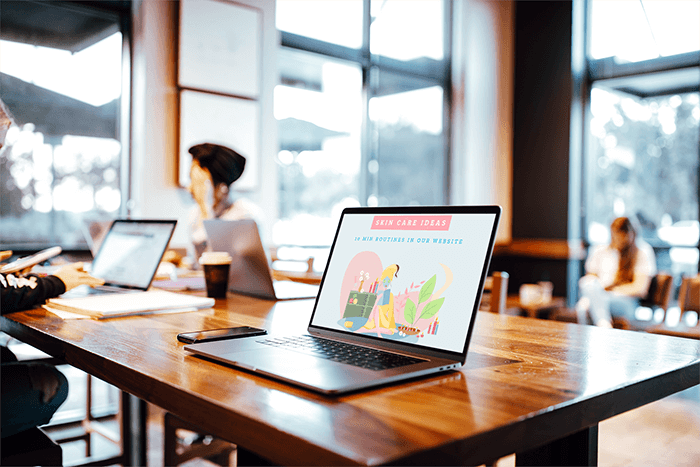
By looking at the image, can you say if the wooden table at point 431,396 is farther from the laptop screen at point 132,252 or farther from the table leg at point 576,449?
the laptop screen at point 132,252

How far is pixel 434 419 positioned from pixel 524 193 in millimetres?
5383

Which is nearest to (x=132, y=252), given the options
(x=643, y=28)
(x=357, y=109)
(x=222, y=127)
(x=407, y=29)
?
(x=222, y=127)

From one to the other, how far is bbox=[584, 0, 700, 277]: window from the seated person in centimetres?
482

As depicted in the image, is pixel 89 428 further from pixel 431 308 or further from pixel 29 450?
pixel 431 308

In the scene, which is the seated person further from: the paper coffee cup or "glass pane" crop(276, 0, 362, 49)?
"glass pane" crop(276, 0, 362, 49)

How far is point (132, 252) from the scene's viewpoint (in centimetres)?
164

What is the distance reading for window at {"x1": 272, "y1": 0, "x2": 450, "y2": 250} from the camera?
434cm

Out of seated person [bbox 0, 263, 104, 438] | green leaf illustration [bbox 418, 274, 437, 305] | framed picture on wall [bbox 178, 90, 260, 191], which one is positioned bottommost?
seated person [bbox 0, 263, 104, 438]

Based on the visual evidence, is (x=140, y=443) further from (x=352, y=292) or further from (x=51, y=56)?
(x=51, y=56)

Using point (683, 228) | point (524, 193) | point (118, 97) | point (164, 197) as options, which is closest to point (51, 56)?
point (118, 97)

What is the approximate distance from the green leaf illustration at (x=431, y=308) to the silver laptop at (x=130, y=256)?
35.9 inches

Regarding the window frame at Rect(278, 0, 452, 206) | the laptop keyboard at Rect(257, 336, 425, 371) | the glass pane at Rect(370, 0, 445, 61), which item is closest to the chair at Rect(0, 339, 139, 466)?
the laptop keyboard at Rect(257, 336, 425, 371)

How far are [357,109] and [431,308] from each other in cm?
416

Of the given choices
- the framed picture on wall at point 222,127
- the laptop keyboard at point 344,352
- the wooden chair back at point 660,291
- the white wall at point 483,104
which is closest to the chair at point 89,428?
the laptop keyboard at point 344,352
